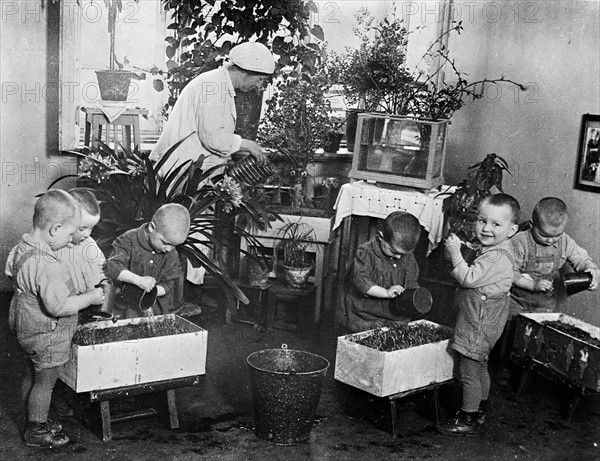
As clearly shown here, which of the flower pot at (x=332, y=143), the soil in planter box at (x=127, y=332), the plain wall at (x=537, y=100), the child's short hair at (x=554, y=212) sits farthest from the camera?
the flower pot at (x=332, y=143)

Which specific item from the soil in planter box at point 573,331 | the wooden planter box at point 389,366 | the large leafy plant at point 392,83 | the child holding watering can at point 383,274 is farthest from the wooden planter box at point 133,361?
the large leafy plant at point 392,83

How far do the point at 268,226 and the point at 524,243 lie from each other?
1753mm

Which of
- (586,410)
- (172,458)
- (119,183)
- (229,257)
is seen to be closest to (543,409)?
(586,410)

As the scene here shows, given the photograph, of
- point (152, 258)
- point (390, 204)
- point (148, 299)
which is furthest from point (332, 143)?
point (148, 299)

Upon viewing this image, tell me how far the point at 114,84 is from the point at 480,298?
3.73 m

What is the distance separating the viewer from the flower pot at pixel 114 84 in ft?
21.3

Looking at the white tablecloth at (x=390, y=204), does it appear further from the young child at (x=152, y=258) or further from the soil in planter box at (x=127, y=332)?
the soil in planter box at (x=127, y=332)

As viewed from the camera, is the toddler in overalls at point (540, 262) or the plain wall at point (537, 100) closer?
the toddler in overalls at point (540, 262)

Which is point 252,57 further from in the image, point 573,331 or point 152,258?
point 573,331

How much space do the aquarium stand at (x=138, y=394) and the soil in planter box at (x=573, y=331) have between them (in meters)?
2.03

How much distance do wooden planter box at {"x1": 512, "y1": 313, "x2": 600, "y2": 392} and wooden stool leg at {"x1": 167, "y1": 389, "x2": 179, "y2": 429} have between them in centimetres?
197

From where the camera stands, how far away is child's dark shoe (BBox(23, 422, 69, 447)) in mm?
3617

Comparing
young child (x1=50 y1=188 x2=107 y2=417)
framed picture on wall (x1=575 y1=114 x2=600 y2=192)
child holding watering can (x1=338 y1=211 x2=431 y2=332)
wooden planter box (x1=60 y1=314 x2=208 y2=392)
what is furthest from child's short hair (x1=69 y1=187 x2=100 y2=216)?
framed picture on wall (x1=575 y1=114 x2=600 y2=192)

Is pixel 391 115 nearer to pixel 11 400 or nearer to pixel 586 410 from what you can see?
pixel 586 410
